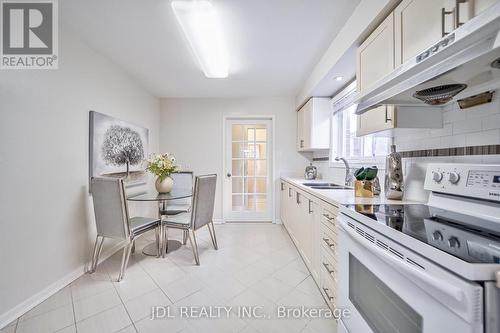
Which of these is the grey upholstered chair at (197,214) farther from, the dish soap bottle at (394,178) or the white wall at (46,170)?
the dish soap bottle at (394,178)

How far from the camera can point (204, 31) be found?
1.77 m

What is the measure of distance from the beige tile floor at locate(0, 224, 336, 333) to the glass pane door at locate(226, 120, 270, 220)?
121 cm

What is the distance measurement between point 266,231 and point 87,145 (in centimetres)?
263

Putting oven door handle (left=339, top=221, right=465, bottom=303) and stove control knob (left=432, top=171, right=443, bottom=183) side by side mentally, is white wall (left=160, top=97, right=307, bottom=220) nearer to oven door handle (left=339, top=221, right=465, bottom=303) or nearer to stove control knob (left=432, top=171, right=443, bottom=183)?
stove control knob (left=432, top=171, right=443, bottom=183)

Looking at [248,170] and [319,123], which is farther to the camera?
[248,170]

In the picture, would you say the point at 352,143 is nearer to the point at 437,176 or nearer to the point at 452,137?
the point at 452,137

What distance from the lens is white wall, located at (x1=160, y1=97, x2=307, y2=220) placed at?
3805mm

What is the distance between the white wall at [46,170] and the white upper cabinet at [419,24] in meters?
2.59

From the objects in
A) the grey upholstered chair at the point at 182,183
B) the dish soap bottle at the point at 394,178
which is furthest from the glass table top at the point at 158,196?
the dish soap bottle at the point at 394,178

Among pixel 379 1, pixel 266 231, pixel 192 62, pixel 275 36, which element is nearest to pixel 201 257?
pixel 266 231

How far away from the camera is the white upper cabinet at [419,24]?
896 mm

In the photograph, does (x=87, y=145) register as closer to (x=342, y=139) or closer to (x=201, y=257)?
(x=201, y=257)

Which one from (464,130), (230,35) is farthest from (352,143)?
(230,35)

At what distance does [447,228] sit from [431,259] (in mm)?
298
